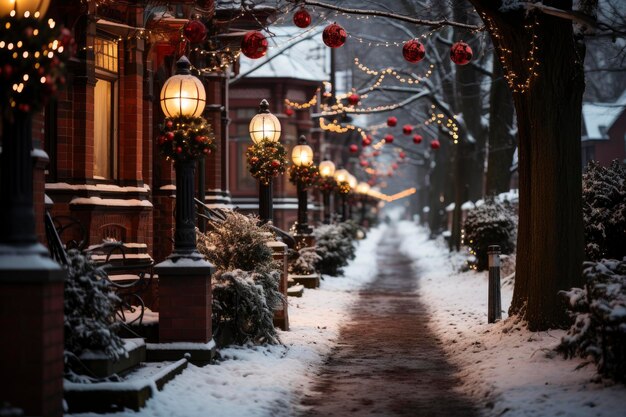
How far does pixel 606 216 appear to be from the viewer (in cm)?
1636

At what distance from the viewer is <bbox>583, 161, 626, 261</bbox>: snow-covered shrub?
16.2 meters

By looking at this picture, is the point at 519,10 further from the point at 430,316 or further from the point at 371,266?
the point at 371,266

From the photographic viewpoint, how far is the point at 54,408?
7969 millimetres

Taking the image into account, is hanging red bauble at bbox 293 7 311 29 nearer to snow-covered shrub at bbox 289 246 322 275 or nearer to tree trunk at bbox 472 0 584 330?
tree trunk at bbox 472 0 584 330

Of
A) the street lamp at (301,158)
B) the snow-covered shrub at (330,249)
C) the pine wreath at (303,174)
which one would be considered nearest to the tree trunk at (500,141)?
the snow-covered shrub at (330,249)

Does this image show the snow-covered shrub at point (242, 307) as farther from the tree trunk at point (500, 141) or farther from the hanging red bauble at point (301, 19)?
the tree trunk at point (500, 141)

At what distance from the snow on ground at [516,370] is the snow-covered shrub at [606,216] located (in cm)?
214

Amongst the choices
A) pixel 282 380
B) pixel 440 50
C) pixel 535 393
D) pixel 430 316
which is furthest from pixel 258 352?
pixel 440 50

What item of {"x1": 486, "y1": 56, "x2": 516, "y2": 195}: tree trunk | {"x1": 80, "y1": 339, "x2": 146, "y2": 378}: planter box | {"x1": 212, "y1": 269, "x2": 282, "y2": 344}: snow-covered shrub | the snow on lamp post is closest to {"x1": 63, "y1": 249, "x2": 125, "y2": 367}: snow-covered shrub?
{"x1": 80, "y1": 339, "x2": 146, "y2": 378}: planter box

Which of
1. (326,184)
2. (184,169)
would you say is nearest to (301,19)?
(184,169)

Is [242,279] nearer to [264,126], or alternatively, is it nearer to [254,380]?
[254,380]

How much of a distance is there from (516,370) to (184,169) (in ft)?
15.2

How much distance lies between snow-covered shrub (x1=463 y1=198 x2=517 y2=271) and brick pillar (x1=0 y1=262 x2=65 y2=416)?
1893cm

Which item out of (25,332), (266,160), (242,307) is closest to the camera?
(25,332)
